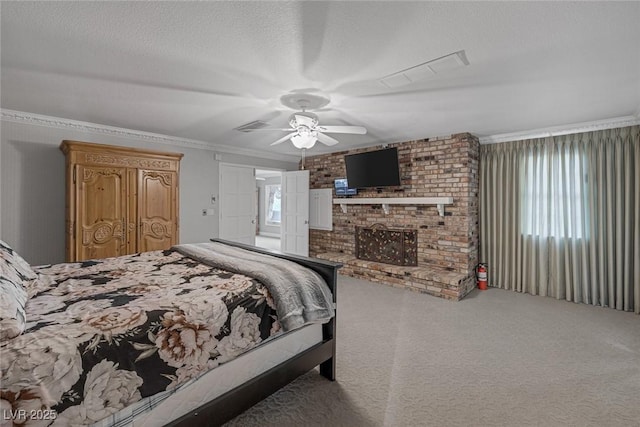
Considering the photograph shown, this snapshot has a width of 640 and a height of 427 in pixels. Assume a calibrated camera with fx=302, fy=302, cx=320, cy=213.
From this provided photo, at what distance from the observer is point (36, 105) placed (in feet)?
10.4

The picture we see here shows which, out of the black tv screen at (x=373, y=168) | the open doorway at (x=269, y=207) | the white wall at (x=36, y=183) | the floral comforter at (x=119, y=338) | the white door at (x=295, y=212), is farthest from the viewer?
the open doorway at (x=269, y=207)

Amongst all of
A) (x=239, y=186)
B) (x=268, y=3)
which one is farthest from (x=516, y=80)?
(x=239, y=186)

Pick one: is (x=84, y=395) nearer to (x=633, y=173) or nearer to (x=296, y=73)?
(x=296, y=73)

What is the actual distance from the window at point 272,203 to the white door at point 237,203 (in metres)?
4.37

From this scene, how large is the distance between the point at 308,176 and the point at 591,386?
4.74 m

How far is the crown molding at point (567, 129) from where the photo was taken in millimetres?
3447

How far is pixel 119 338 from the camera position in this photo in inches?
51.1

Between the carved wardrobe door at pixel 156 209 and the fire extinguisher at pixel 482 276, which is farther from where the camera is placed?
the fire extinguisher at pixel 482 276

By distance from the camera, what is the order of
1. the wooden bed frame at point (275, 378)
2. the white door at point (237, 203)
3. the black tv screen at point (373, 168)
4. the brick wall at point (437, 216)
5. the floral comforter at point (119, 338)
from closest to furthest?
1. the floral comforter at point (119, 338)
2. the wooden bed frame at point (275, 378)
3. the brick wall at point (437, 216)
4. the black tv screen at point (373, 168)
5. the white door at point (237, 203)

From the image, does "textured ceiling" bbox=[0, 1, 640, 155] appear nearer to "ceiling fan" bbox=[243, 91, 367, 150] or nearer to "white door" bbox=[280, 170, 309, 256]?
"ceiling fan" bbox=[243, 91, 367, 150]

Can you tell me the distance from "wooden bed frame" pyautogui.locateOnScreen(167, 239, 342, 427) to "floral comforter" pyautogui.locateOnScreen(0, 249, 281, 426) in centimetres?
21

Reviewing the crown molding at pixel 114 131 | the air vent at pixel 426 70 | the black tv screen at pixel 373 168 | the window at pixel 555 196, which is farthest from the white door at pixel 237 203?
the window at pixel 555 196

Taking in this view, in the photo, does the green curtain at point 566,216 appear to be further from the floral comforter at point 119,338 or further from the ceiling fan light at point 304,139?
the floral comforter at point 119,338

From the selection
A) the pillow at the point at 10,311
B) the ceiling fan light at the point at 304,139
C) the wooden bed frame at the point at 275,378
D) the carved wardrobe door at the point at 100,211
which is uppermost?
the ceiling fan light at the point at 304,139
